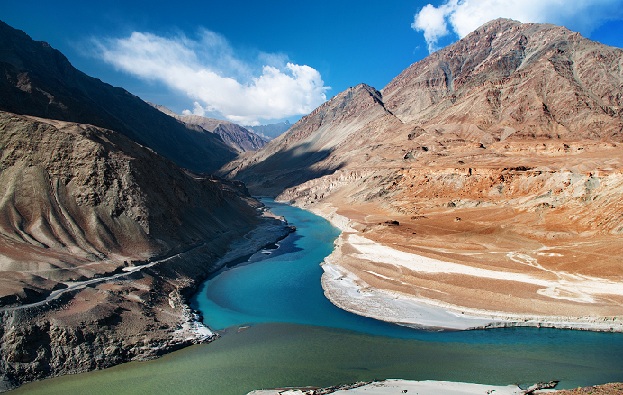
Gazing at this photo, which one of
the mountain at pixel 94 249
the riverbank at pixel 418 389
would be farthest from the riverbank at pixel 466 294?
the mountain at pixel 94 249

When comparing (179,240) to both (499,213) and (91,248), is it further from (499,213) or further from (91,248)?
(499,213)

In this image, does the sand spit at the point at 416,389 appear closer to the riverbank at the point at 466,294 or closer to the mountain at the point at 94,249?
the riverbank at the point at 466,294

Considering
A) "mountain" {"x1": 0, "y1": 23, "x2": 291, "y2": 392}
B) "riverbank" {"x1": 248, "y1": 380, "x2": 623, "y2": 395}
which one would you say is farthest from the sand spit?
"mountain" {"x1": 0, "y1": 23, "x2": 291, "y2": 392}

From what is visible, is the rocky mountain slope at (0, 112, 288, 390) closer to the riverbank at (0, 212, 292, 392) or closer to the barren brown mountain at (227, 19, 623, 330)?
the riverbank at (0, 212, 292, 392)

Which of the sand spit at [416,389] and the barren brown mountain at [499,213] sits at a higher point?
the barren brown mountain at [499,213]

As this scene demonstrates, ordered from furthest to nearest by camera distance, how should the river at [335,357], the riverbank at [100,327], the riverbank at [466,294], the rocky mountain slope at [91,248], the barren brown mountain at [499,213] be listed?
1. the barren brown mountain at [499,213]
2. the riverbank at [466,294]
3. the rocky mountain slope at [91,248]
4. the riverbank at [100,327]
5. the river at [335,357]

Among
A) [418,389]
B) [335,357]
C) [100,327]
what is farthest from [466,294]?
[100,327]

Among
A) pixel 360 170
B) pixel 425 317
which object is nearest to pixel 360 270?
pixel 425 317
